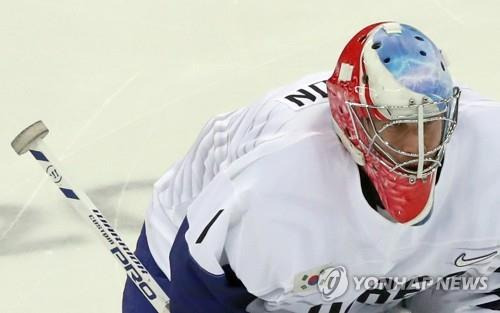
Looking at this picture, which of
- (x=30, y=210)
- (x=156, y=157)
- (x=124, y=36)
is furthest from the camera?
(x=124, y=36)

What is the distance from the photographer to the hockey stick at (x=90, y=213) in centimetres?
163

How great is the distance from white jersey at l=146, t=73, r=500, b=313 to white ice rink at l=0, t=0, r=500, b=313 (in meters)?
0.83

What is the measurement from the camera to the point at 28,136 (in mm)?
1632

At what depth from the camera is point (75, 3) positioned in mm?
3209

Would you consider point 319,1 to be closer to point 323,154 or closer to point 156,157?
point 156,157

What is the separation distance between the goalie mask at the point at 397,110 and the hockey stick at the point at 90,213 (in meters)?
0.47

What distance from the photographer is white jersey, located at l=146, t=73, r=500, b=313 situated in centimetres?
135

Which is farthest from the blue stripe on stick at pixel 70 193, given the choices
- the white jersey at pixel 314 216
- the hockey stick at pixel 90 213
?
the white jersey at pixel 314 216

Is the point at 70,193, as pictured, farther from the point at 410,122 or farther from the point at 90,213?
the point at 410,122

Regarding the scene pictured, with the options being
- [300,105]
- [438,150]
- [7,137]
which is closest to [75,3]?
[7,137]

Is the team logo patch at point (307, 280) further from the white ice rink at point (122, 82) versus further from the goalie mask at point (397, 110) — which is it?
the white ice rink at point (122, 82)

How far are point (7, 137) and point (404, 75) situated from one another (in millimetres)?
1609

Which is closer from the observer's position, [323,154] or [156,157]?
[323,154]

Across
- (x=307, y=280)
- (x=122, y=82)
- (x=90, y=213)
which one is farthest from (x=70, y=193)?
(x=122, y=82)
